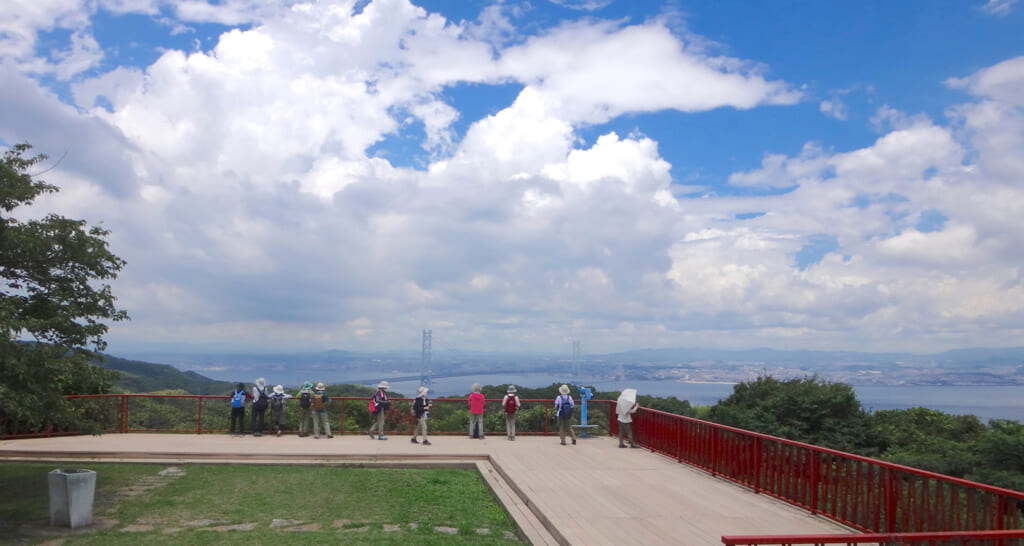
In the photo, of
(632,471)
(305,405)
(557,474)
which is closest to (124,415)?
(305,405)

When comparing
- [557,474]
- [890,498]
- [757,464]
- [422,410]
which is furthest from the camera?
[422,410]

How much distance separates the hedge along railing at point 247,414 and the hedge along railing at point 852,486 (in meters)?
7.22

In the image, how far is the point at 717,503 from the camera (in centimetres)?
1109

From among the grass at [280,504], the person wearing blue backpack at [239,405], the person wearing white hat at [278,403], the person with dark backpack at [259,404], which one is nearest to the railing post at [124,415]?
the person wearing blue backpack at [239,405]

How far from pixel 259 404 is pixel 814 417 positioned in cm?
1434

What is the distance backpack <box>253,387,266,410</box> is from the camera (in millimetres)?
19594

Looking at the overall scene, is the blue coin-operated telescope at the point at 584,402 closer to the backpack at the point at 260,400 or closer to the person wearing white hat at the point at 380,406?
the person wearing white hat at the point at 380,406

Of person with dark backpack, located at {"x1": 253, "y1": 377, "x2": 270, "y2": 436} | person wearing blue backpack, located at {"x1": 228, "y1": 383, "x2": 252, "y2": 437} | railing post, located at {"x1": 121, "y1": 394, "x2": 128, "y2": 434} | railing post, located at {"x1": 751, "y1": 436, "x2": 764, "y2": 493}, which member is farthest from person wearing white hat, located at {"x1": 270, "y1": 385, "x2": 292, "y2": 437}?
railing post, located at {"x1": 751, "y1": 436, "x2": 764, "y2": 493}

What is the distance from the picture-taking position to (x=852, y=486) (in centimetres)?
959

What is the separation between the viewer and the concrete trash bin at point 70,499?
10289 mm

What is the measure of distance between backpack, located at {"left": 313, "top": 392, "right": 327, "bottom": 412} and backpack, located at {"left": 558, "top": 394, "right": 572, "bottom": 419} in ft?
20.7

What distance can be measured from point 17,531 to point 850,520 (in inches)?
451

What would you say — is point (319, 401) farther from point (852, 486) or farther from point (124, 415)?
point (852, 486)

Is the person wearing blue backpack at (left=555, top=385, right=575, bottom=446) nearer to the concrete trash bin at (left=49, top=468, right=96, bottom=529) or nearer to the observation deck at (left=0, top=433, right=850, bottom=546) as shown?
the observation deck at (left=0, top=433, right=850, bottom=546)
